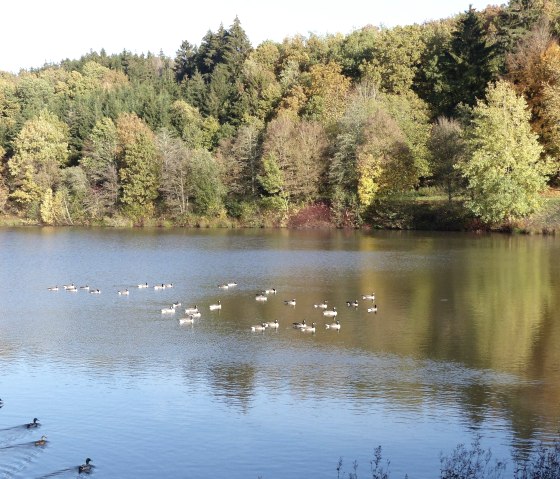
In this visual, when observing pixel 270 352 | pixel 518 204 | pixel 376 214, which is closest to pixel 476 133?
pixel 518 204

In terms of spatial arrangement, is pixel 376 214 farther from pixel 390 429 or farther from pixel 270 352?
pixel 390 429

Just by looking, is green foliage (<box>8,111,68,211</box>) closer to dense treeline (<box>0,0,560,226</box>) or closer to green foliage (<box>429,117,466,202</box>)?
dense treeline (<box>0,0,560,226</box>)

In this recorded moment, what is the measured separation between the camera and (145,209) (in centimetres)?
8888

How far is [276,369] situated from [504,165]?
47.4 m

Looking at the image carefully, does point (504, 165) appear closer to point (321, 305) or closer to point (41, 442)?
point (321, 305)

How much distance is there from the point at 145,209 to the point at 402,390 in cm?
6889

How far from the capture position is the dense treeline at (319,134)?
2825 inches

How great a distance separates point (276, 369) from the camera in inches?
1011

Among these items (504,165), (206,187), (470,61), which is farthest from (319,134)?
(504,165)

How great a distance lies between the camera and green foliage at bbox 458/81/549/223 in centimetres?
6688

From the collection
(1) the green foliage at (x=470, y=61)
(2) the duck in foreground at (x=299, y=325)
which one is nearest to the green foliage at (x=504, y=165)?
(1) the green foliage at (x=470, y=61)

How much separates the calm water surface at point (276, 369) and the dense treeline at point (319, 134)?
25334 millimetres

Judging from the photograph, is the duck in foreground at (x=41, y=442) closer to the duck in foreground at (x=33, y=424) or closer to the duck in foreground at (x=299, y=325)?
the duck in foreground at (x=33, y=424)

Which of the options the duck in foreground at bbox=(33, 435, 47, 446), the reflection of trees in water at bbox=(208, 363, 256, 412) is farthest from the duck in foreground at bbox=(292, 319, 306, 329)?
the duck in foreground at bbox=(33, 435, 47, 446)
